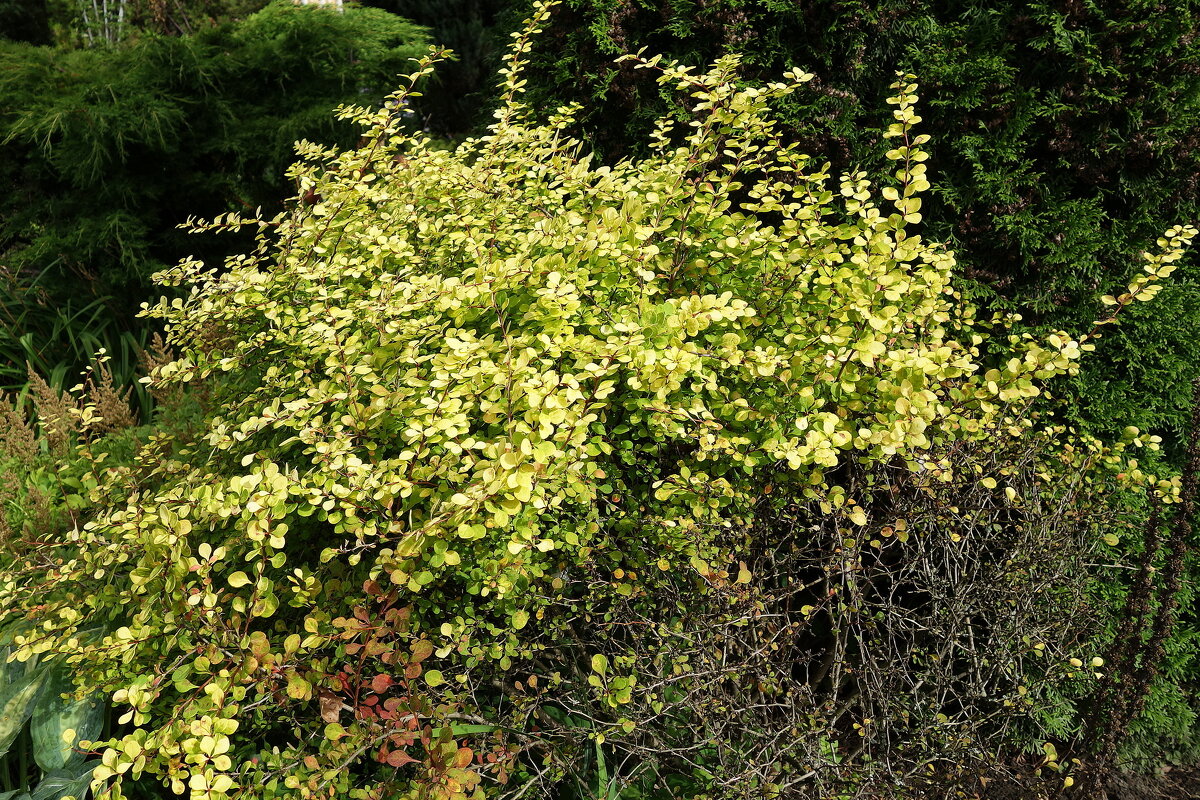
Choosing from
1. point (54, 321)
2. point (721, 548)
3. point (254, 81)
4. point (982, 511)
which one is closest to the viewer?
point (721, 548)

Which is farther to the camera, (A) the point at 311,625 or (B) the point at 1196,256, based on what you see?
(B) the point at 1196,256

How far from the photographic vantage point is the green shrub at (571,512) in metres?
1.74

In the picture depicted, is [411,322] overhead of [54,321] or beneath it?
overhead

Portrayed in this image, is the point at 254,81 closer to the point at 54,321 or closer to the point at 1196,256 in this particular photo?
the point at 54,321

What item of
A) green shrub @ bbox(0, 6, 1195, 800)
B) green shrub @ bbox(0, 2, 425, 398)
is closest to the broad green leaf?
green shrub @ bbox(0, 6, 1195, 800)

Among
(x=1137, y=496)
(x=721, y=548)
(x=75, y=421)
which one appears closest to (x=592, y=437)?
(x=721, y=548)

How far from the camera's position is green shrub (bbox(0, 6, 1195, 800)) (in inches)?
68.4

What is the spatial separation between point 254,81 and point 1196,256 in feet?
18.1

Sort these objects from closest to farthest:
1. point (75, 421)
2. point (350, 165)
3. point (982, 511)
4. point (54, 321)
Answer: point (982, 511)
point (350, 165)
point (75, 421)
point (54, 321)

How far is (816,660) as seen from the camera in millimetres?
2723

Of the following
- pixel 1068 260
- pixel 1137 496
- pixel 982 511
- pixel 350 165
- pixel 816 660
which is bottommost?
pixel 816 660

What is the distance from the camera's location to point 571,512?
2131mm

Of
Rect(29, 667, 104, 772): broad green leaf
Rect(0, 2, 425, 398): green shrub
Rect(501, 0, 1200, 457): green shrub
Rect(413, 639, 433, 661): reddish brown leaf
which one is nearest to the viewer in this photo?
Rect(413, 639, 433, 661): reddish brown leaf

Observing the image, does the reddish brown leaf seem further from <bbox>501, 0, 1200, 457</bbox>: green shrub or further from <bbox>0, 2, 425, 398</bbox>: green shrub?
<bbox>0, 2, 425, 398</bbox>: green shrub
